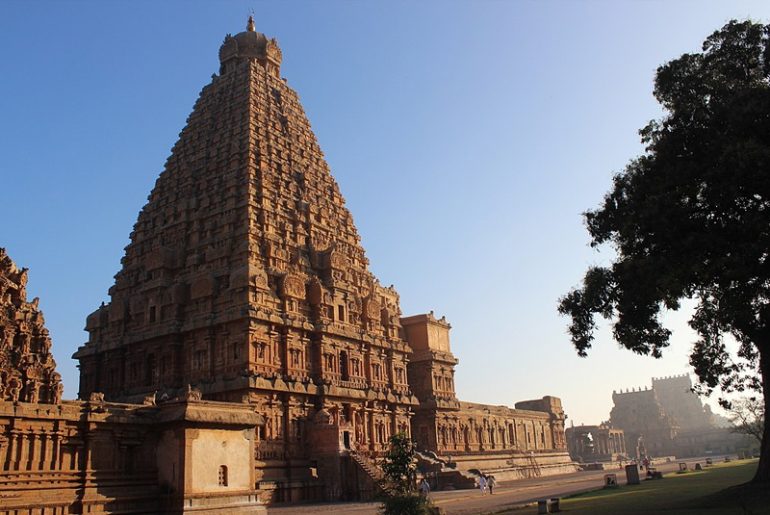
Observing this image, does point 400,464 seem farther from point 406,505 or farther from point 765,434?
point 765,434

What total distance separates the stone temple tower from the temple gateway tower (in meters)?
0.11

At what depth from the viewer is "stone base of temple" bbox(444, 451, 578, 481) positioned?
2141 inches

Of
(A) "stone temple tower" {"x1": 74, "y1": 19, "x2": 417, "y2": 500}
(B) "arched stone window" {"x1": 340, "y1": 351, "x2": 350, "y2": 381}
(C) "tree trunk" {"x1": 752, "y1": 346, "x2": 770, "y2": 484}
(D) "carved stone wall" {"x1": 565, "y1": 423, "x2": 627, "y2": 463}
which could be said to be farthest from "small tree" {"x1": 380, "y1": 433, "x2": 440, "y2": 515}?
(D) "carved stone wall" {"x1": 565, "y1": 423, "x2": 627, "y2": 463}

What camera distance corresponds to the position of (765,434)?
78.6 feet

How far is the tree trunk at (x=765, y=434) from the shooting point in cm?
2312

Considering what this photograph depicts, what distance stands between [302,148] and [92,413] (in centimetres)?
3154

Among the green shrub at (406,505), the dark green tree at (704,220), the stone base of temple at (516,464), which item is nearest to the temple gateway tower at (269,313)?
the stone base of temple at (516,464)

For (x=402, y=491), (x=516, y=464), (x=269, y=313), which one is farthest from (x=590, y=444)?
(x=402, y=491)

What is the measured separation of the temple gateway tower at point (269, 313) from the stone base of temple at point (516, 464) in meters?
0.88

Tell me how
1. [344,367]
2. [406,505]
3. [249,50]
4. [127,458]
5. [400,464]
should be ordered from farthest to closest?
[249,50], [344,367], [127,458], [400,464], [406,505]

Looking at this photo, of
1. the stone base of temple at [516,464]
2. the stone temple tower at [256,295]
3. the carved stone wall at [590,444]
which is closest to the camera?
the stone temple tower at [256,295]

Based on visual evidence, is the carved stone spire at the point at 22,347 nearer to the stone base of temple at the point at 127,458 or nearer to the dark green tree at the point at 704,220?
the stone base of temple at the point at 127,458

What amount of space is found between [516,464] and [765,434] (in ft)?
133

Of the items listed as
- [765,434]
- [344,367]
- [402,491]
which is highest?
[344,367]
